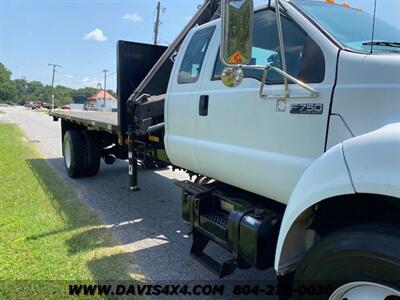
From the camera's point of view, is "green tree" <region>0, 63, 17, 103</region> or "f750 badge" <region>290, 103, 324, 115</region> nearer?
"f750 badge" <region>290, 103, 324, 115</region>

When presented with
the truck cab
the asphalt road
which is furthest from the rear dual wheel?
the truck cab

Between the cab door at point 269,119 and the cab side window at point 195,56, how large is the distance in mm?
191

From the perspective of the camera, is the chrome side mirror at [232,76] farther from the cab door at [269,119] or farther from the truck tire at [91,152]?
the truck tire at [91,152]

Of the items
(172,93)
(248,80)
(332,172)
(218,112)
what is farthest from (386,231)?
(172,93)

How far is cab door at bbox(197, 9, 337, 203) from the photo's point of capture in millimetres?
2357

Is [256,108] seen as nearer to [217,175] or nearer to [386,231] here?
[217,175]

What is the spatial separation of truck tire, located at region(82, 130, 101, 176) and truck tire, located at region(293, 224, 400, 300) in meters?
6.14

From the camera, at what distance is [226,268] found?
297 centimetres

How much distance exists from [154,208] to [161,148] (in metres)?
1.64

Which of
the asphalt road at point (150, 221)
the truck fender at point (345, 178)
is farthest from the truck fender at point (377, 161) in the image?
the asphalt road at point (150, 221)

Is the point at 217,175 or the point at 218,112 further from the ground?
the point at 218,112

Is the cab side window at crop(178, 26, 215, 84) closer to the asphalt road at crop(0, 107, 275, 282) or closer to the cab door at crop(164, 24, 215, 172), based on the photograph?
the cab door at crop(164, 24, 215, 172)

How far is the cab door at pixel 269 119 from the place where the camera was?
2.36 m

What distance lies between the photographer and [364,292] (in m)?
1.83
